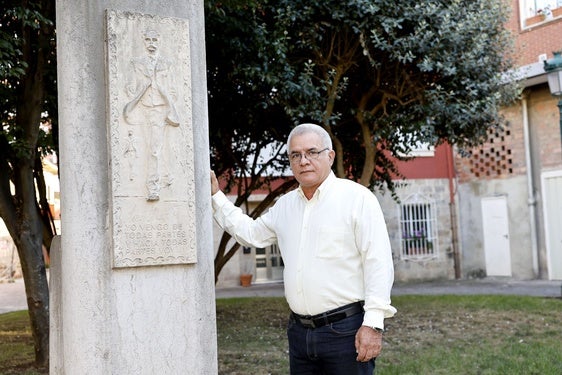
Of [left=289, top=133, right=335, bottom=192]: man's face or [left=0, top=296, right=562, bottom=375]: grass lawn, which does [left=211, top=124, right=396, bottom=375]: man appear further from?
→ [left=0, top=296, right=562, bottom=375]: grass lawn

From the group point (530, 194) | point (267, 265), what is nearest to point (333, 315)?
point (530, 194)

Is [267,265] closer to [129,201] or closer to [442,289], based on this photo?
[442,289]

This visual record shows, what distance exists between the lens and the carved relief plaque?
12.0ft

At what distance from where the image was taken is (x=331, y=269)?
12.1 ft

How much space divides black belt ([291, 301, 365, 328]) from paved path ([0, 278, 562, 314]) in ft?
37.6

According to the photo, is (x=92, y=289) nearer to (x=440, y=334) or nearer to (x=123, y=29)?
(x=123, y=29)

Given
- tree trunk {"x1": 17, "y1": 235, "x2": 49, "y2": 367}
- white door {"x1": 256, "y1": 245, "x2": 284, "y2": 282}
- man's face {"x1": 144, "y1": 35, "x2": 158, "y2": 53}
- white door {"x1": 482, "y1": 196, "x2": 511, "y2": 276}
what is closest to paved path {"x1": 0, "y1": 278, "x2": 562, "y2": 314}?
white door {"x1": 482, "y1": 196, "x2": 511, "y2": 276}

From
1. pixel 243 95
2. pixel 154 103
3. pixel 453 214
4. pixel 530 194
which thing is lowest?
pixel 453 214

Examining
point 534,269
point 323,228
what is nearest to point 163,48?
point 323,228

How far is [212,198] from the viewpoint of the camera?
4191mm

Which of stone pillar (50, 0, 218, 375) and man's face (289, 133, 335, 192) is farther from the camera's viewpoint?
man's face (289, 133, 335, 192)

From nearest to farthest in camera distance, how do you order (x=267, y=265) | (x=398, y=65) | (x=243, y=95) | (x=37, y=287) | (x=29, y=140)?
1. (x=29, y=140)
2. (x=37, y=287)
3. (x=398, y=65)
4. (x=243, y=95)
5. (x=267, y=265)

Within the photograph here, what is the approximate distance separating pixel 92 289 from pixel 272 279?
16.5 m

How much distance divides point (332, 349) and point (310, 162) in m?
1.07
